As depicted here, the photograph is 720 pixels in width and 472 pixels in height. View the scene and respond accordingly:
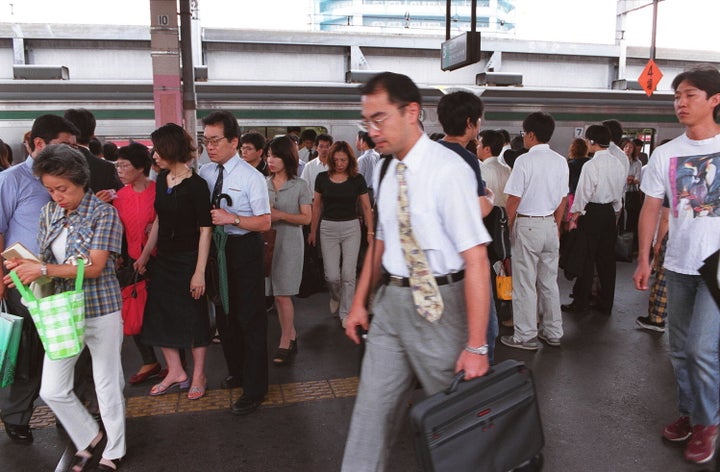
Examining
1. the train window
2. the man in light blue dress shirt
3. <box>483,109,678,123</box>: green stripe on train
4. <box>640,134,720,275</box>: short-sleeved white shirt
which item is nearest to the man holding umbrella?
the man in light blue dress shirt

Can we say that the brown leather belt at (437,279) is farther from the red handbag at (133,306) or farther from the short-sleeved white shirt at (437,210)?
the red handbag at (133,306)

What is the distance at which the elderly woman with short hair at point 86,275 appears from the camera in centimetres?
268

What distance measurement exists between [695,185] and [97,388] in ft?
10.2

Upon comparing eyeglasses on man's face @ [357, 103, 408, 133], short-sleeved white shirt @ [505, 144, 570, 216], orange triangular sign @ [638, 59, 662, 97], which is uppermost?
orange triangular sign @ [638, 59, 662, 97]

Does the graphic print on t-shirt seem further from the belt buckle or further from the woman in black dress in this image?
the woman in black dress

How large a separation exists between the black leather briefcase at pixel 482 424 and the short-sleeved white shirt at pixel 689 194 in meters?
1.42

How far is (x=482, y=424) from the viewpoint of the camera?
1989mm

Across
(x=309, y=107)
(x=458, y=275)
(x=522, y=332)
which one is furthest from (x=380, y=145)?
(x=309, y=107)

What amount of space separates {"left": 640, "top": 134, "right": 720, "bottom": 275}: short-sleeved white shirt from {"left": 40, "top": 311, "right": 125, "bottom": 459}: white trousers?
2.85m

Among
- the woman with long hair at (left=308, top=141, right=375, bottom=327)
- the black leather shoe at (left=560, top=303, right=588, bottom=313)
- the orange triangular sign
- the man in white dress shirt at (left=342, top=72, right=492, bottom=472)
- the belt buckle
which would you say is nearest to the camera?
the man in white dress shirt at (left=342, top=72, right=492, bottom=472)

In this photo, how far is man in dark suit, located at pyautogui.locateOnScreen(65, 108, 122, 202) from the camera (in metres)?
3.97

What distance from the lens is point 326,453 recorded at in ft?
10.4

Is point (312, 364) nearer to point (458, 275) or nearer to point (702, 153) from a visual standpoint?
point (458, 275)

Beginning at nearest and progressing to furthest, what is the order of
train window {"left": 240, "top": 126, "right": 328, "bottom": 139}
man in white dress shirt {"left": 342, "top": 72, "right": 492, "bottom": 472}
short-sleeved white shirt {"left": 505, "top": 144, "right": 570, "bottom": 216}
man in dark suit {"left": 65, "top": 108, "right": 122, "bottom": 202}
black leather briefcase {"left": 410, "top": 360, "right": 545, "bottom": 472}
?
black leather briefcase {"left": 410, "top": 360, "right": 545, "bottom": 472}
man in white dress shirt {"left": 342, "top": 72, "right": 492, "bottom": 472}
man in dark suit {"left": 65, "top": 108, "right": 122, "bottom": 202}
short-sleeved white shirt {"left": 505, "top": 144, "right": 570, "bottom": 216}
train window {"left": 240, "top": 126, "right": 328, "bottom": 139}
